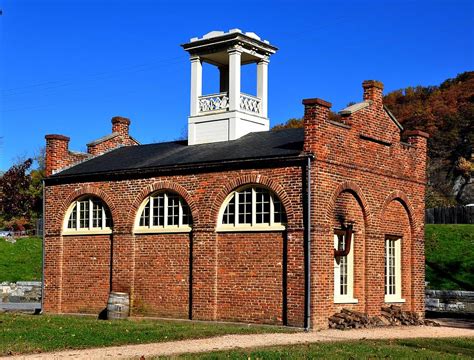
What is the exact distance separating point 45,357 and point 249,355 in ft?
12.2

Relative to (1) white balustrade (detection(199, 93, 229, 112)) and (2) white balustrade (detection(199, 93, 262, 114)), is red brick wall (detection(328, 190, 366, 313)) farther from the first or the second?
(1) white balustrade (detection(199, 93, 229, 112))

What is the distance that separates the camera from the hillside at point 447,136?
66.2m

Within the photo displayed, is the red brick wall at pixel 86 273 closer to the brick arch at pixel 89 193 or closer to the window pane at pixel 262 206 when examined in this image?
the brick arch at pixel 89 193

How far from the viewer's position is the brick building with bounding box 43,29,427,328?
21312 millimetres

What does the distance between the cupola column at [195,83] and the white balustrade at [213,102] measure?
0.57 feet

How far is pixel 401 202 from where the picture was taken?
2512cm

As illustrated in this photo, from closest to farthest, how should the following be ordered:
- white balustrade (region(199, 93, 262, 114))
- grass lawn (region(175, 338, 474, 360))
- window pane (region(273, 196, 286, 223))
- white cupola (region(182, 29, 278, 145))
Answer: grass lawn (region(175, 338, 474, 360)), window pane (region(273, 196, 286, 223)), white cupola (region(182, 29, 278, 145)), white balustrade (region(199, 93, 262, 114))

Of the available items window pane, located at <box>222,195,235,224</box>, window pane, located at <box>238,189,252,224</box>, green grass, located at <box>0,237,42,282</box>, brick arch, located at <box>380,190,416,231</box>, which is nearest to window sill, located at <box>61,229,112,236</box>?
window pane, located at <box>222,195,235,224</box>

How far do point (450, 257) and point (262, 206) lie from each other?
17.7 metres

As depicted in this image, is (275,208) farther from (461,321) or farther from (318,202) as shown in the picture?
(461,321)

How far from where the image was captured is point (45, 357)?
14.2 metres

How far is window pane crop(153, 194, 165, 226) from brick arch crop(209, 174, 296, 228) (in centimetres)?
222

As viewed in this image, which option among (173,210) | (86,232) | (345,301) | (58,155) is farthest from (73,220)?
(345,301)

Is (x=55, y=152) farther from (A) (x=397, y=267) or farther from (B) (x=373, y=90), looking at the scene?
(A) (x=397, y=267)
